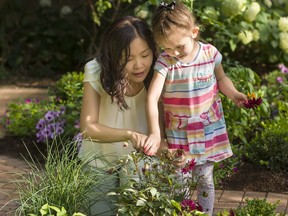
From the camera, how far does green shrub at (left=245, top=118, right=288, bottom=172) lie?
15.4 feet

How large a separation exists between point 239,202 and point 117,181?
940mm

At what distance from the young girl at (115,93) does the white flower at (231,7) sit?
3.02 metres

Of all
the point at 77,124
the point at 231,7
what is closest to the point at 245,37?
the point at 231,7

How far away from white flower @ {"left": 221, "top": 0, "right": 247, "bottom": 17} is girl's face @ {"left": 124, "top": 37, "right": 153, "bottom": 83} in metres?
3.16

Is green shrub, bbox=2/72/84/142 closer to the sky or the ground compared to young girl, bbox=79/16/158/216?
closer to the ground

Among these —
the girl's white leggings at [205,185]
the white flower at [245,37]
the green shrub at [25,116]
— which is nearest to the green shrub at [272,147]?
the girl's white leggings at [205,185]

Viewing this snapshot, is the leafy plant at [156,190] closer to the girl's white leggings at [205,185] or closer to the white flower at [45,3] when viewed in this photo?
the girl's white leggings at [205,185]

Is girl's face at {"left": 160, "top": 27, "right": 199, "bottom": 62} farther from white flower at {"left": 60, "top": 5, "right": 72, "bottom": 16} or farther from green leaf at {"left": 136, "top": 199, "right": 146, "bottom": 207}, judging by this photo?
white flower at {"left": 60, "top": 5, "right": 72, "bottom": 16}

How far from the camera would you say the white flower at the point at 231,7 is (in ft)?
21.1

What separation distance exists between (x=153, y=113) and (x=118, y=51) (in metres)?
0.36

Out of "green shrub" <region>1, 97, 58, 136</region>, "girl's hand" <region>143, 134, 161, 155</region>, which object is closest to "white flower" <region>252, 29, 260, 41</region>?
"green shrub" <region>1, 97, 58, 136</region>

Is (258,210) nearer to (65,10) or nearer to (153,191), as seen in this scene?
(153,191)

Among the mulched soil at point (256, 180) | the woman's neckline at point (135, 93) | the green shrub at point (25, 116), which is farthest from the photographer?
the green shrub at point (25, 116)

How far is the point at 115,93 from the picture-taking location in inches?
136
